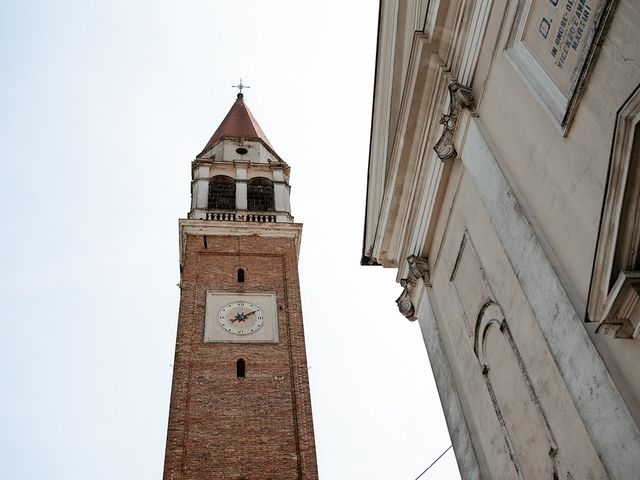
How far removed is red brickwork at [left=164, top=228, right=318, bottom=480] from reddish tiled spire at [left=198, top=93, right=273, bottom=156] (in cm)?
707

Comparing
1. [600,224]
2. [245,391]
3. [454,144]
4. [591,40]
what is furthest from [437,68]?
[245,391]

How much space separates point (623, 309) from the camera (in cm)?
371

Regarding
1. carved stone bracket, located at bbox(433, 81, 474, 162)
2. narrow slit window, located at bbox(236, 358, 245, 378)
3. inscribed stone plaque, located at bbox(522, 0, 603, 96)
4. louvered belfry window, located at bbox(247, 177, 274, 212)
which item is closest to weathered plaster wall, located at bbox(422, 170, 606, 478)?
carved stone bracket, located at bbox(433, 81, 474, 162)

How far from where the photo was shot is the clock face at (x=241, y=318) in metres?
18.4

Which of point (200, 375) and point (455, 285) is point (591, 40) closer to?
point (455, 285)

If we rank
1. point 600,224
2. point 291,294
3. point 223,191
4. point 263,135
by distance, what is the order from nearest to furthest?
1. point 600,224
2. point 291,294
3. point 223,191
4. point 263,135

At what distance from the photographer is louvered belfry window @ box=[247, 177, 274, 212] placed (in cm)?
2328

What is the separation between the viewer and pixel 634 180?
3.59 meters

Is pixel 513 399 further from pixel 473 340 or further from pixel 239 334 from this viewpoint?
pixel 239 334

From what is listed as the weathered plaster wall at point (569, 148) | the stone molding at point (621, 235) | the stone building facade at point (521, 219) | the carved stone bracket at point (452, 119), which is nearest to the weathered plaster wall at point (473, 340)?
the stone building facade at point (521, 219)

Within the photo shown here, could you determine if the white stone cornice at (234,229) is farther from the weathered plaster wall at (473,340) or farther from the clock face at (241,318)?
the weathered plaster wall at (473,340)

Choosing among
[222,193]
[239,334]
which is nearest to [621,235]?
Result: [239,334]

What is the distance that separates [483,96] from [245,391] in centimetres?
1221

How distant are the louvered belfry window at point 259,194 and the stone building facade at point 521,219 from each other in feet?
48.1
